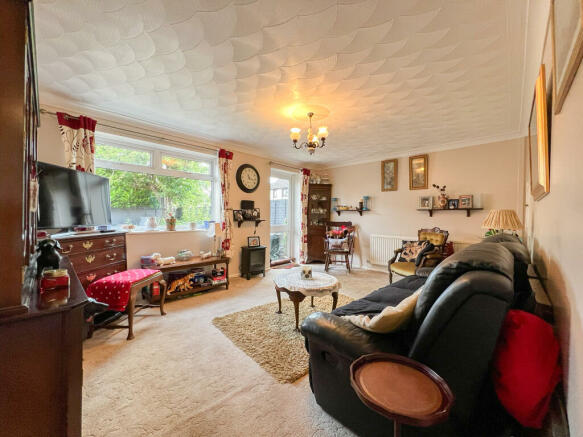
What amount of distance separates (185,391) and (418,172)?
4.71 m

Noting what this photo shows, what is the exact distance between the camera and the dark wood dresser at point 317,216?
5781 millimetres

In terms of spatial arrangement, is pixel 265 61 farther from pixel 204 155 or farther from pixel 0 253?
pixel 204 155

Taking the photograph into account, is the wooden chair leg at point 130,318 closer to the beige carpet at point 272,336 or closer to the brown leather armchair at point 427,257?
the beige carpet at point 272,336

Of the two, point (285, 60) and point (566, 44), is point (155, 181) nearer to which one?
point (285, 60)

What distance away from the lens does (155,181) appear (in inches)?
140

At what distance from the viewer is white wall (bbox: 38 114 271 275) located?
2646mm

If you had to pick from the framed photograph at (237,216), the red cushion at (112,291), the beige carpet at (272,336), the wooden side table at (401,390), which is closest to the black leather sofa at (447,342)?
the wooden side table at (401,390)

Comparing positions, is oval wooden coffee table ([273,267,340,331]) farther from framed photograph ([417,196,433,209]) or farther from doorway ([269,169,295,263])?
doorway ([269,169,295,263])

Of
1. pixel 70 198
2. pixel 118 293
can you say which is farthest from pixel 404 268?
pixel 70 198

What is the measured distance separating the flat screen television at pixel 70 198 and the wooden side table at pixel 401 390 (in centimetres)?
280

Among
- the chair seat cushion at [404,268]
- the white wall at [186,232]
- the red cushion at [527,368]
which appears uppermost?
the white wall at [186,232]

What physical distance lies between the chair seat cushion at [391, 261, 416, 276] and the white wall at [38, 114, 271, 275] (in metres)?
2.47

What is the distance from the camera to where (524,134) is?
3465 mm

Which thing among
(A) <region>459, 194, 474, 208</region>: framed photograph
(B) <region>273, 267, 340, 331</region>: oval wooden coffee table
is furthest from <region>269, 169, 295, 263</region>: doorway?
(A) <region>459, 194, 474, 208</region>: framed photograph
